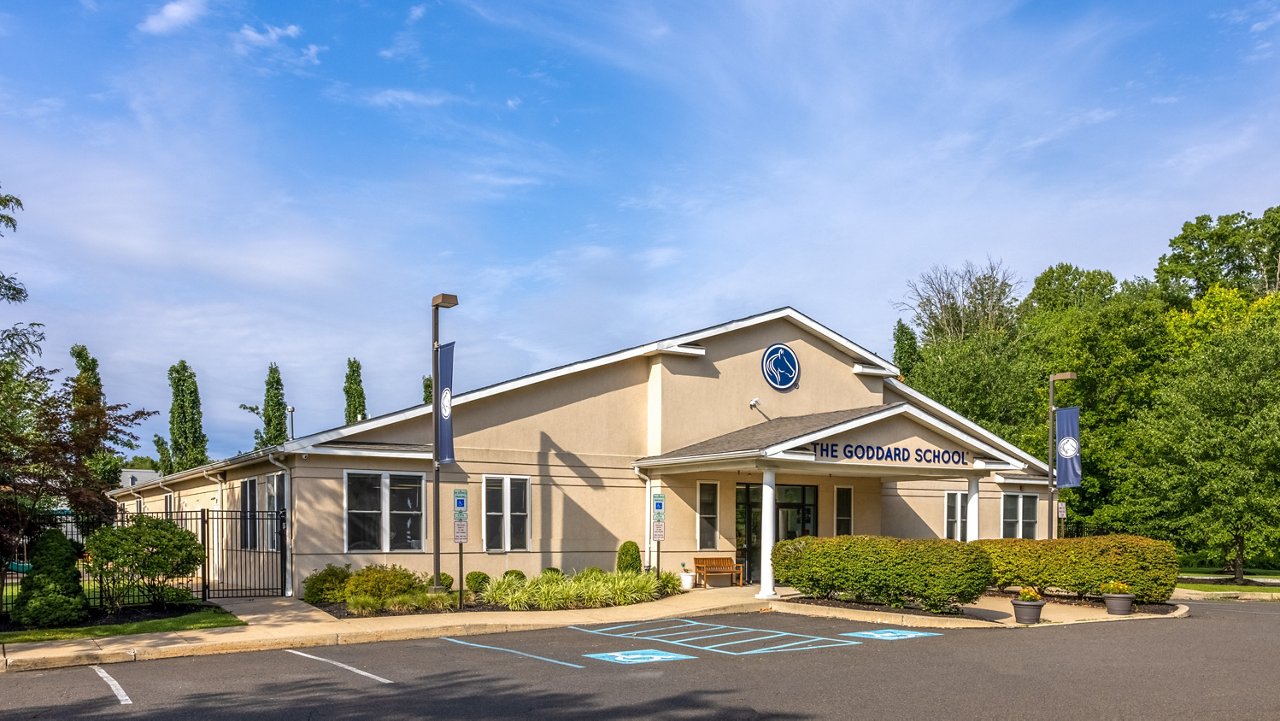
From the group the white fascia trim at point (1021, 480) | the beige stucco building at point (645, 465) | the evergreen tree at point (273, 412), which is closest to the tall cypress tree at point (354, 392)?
the evergreen tree at point (273, 412)

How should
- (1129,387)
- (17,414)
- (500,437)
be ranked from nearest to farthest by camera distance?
1. (17,414)
2. (500,437)
3. (1129,387)

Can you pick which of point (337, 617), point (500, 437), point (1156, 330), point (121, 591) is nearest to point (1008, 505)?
point (1156, 330)

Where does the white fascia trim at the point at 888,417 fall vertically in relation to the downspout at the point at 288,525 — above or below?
above

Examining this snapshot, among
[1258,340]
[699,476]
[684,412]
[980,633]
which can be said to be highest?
[1258,340]

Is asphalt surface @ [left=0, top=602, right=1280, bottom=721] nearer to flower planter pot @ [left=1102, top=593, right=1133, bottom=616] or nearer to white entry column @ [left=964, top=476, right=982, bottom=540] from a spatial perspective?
flower planter pot @ [left=1102, top=593, right=1133, bottom=616]

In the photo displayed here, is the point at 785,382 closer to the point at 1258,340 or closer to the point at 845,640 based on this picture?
the point at 845,640

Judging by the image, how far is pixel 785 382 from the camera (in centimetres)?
2847

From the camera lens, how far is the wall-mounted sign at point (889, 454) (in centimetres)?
2359

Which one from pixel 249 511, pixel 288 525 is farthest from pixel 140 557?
pixel 249 511

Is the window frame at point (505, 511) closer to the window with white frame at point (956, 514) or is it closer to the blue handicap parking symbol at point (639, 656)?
the blue handicap parking symbol at point (639, 656)

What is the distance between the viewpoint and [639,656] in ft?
47.9

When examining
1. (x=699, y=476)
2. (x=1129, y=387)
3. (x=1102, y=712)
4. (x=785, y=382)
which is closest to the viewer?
(x=1102, y=712)

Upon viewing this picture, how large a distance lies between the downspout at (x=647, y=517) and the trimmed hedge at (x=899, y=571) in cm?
509

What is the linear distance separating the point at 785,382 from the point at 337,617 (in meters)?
14.0
